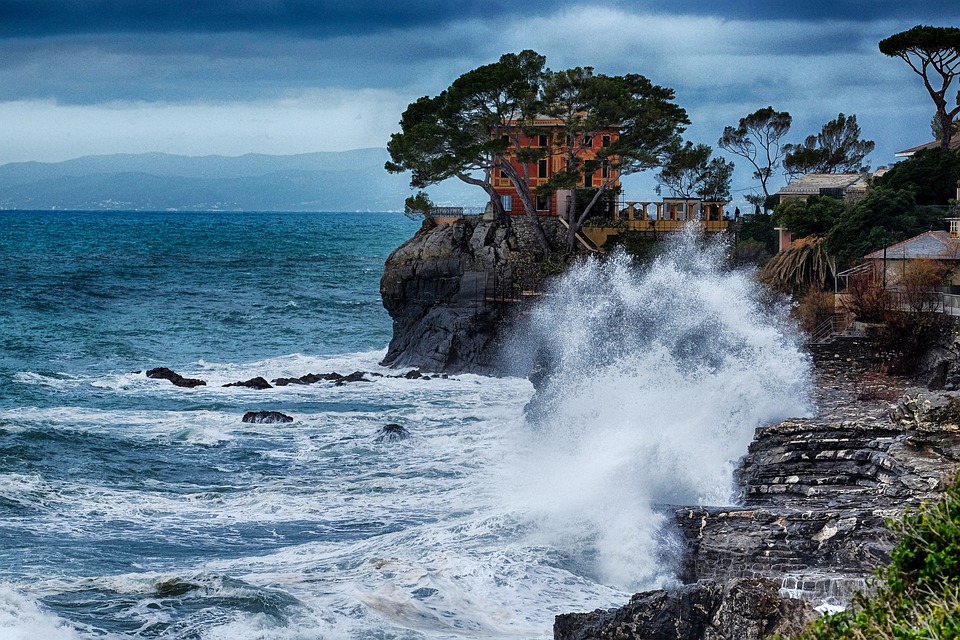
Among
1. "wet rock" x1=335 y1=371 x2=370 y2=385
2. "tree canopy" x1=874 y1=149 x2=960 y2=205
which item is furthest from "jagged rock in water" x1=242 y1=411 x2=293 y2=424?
"tree canopy" x1=874 y1=149 x2=960 y2=205

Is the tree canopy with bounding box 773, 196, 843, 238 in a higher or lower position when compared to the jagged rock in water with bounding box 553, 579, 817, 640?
higher

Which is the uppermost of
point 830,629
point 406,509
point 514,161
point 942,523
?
point 514,161

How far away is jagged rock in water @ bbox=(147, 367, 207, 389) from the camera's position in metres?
39.3

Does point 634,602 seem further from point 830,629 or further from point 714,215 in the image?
point 714,215

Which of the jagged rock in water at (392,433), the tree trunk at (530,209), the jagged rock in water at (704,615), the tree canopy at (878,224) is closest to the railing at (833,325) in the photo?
the tree canopy at (878,224)

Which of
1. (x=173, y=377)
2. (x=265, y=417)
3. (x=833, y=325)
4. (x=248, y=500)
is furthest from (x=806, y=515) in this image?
(x=173, y=377)

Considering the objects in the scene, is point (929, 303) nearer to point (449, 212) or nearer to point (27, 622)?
point (27, 622)

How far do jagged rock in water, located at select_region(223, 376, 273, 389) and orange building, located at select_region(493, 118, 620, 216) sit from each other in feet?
48.6

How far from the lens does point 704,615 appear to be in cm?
1333

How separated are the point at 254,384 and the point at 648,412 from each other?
1743 cm

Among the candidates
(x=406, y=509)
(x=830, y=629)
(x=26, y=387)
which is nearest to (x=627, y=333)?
(x=406, y=509)

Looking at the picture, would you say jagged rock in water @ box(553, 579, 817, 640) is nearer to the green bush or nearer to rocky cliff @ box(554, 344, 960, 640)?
rocky cliff @ box(554, 344, 960, 640)

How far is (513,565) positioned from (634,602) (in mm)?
4120

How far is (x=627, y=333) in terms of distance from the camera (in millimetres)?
36000
